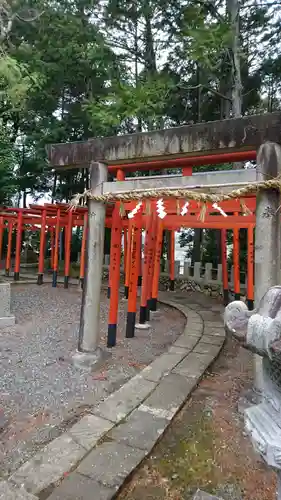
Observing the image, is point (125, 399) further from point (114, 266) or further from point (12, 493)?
point (114, 266)

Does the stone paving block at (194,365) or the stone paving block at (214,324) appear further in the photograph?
the stone paving block at (214,324)

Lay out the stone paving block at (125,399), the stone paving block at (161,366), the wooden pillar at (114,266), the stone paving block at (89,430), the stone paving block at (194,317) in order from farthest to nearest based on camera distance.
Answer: the stone paving block at (194,317), the wooden pillar at (114,266), the stone paving block at (161,366), the stone paving block at (125,399), the stone paving block at (89,430)

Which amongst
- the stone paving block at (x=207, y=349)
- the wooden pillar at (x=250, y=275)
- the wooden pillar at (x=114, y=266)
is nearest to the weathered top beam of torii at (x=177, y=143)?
the wooden pillar at (x=114, y=266)

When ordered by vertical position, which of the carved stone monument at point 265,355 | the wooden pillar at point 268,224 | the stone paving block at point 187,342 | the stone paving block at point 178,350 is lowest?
the stone paving block at point 178,350

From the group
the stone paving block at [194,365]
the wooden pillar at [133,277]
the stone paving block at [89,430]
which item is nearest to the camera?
the stone paving block at [89,430]

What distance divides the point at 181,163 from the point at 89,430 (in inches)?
130

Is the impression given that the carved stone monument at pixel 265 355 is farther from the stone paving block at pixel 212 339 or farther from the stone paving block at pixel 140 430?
the stone paving block at pixel 212 339

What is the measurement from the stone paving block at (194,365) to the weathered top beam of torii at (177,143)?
2748 millimetres

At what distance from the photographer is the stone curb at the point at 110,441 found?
6.72 feet

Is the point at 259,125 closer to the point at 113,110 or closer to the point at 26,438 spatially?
the point at 26,438

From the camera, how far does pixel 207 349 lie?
195 inches

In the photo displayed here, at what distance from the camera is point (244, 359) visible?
488 cm

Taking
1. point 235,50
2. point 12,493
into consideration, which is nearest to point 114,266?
point 12,493

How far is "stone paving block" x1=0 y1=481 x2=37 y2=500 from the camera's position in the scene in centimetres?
195
